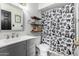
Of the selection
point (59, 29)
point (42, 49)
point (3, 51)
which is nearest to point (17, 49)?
point (3, 51)

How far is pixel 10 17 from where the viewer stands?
1.23 meters

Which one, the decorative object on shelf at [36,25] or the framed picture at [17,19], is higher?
the framed picture at [17,19]

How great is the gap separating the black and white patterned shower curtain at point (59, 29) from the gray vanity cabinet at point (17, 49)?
0.34 metres

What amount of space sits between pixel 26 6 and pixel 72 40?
87cm

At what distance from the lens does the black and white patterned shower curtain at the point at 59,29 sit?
1306 mm

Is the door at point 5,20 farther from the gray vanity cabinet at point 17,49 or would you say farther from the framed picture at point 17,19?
the gray vanity cabinet at point 17,49

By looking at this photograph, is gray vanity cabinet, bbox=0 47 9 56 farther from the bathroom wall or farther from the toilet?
the toilet

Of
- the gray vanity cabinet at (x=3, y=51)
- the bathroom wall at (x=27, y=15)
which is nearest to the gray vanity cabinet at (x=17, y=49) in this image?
the gray vanity cabinet at (x=3, y=51)

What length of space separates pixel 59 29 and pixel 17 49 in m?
0.75

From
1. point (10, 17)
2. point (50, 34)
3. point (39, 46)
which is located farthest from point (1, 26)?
point (50, 34)

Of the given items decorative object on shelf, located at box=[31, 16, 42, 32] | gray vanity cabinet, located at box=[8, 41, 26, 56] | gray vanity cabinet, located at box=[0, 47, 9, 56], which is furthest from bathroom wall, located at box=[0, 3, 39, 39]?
gray vanity cabinet, located at box=[0, 47, 9, 56]

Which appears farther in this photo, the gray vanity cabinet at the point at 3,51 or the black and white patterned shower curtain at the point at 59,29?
the black and white patterned shower curtain at the point at 59,29

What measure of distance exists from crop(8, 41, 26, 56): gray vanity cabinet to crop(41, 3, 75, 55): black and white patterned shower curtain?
34 cm

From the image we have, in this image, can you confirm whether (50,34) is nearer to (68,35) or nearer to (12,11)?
(68,35)
